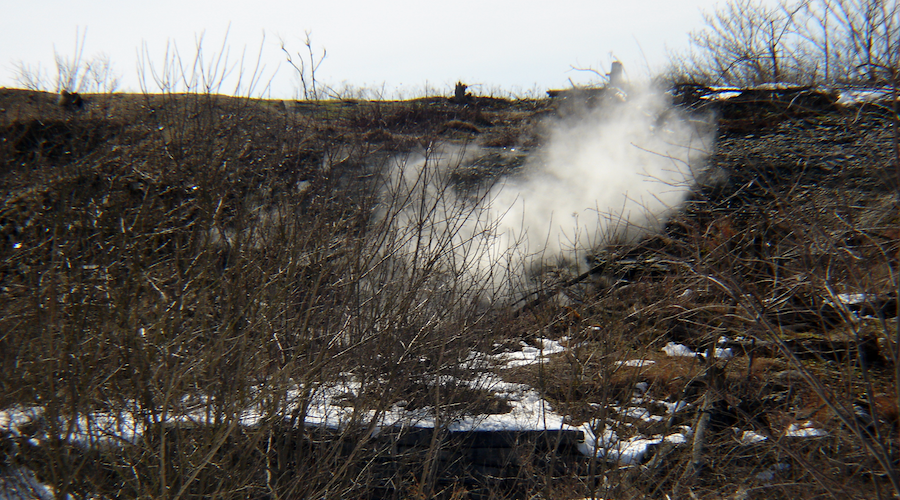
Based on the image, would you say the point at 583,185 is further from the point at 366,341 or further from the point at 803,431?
the point at 366,341

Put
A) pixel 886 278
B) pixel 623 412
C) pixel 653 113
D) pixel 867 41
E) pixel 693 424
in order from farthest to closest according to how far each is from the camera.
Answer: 1. pixel 653 113
2. pixel 623 412
3. pixel 693 424
4. pixel 886 278
5. pixel 867 41

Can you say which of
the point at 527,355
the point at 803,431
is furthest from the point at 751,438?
the point at 527,355

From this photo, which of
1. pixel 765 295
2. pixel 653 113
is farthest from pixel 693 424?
pixel 653 113

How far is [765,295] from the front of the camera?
19.5ft

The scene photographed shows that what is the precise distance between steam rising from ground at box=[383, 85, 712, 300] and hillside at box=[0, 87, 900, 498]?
0.96 metres

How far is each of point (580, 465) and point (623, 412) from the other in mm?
818

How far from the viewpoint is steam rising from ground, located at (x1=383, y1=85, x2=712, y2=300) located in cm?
868

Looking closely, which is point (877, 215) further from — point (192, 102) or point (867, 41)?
point (192, 102)

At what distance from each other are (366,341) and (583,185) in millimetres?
6959

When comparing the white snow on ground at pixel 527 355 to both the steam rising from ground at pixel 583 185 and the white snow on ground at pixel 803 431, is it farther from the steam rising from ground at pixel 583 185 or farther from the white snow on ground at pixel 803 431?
the white snow on ground at pixel 803 431

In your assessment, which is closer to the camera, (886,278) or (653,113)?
(886,278)

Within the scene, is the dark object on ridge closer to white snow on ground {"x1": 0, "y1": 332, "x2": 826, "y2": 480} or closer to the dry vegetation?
the dry vegetation

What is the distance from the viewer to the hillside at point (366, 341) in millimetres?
4387

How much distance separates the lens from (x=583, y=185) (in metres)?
11.1
